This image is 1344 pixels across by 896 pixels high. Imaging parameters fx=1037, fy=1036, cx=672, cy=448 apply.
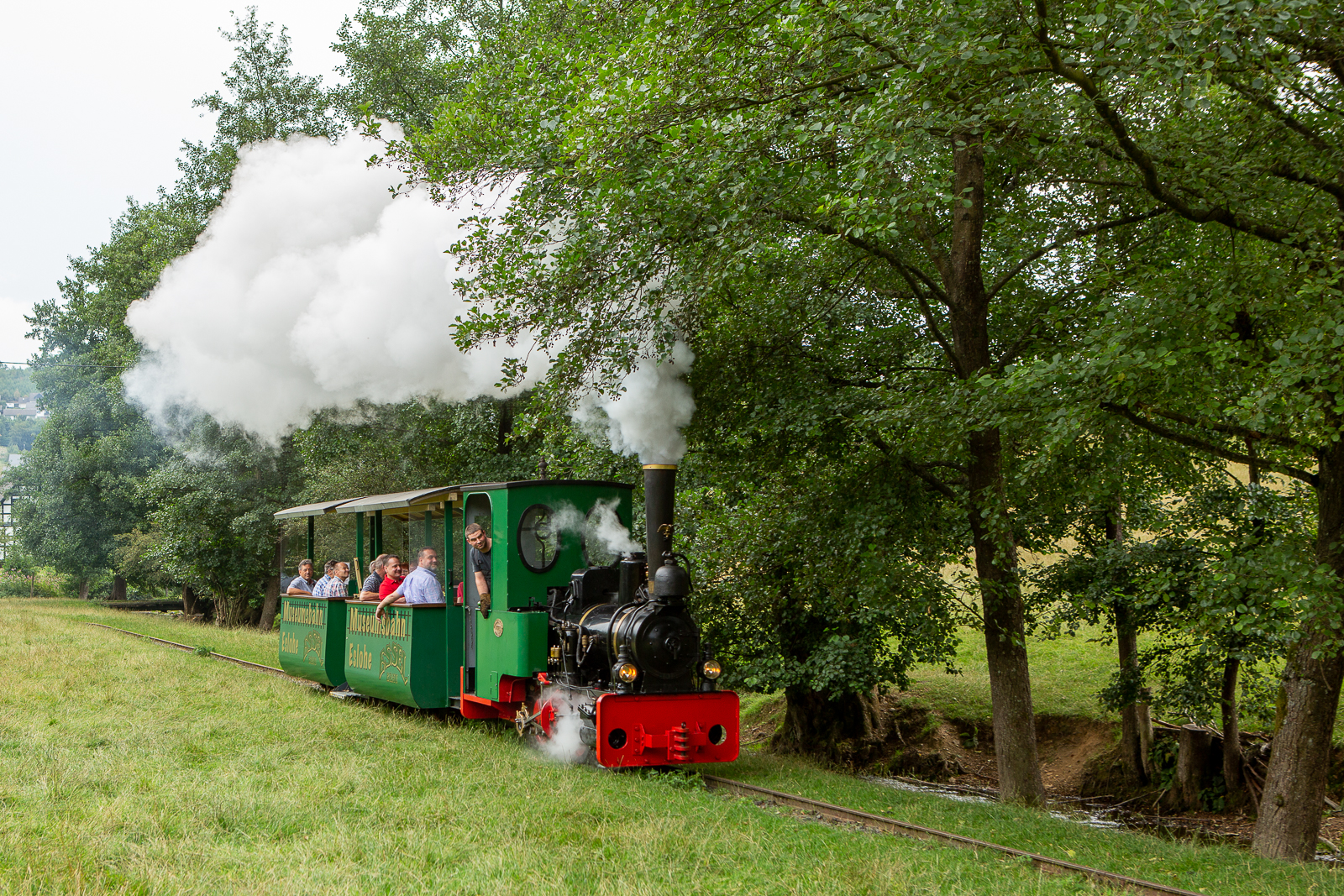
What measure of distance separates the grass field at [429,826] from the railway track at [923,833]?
0.82 feet

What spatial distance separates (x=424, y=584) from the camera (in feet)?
32.3

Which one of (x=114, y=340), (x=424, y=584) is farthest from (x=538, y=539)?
(x=114, y=340)

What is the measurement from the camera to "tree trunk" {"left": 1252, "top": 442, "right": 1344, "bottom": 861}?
7.70m

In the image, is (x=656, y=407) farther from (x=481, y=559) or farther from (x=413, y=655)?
(x=413, y=655)

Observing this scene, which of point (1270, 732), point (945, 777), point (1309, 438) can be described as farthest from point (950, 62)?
point (945, 777)

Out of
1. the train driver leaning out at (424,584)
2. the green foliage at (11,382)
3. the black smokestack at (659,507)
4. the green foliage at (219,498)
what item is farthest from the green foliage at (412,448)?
the green foliage at (11,382)

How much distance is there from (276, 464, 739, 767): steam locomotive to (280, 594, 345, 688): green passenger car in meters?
0.58

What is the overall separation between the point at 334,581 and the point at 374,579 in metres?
1.02

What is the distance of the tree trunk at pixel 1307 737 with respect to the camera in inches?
303

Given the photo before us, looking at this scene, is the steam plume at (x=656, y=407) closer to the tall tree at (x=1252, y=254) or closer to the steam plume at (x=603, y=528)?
the steam plume at (x=603, y=528)

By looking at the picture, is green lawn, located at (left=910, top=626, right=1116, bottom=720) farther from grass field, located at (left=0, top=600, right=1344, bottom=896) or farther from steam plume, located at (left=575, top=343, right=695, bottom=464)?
steam plume, located at (left=575, top=343, right=695, bottom=464)

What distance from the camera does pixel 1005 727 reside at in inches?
384

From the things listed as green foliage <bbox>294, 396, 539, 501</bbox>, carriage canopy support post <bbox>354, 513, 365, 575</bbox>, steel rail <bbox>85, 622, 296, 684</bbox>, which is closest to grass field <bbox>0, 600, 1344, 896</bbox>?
carriage canopy support post <bbox>354, 513, 365, 575</bbox>

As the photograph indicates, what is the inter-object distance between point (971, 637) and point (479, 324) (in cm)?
1558
